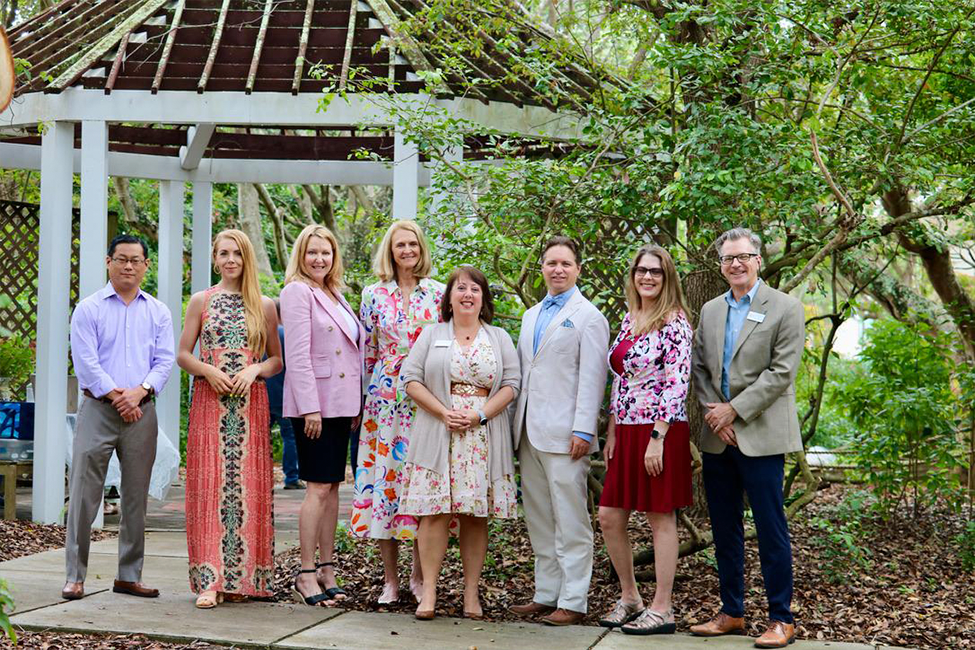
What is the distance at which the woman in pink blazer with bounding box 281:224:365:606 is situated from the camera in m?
5.49

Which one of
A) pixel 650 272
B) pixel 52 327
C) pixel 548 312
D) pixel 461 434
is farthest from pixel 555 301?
pixel 52 327

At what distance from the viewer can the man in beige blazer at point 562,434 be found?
5203mm

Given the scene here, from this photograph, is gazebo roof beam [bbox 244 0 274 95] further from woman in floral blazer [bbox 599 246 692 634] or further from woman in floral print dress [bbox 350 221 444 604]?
woman in floral blazer [bbox 599 246 692 634]

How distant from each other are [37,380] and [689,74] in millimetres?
5126

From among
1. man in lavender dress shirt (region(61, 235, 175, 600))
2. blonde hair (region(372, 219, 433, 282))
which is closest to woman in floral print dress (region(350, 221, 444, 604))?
blonde hair (region(372, 219, 433, 282))

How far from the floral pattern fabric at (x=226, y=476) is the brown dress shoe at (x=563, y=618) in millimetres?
1496

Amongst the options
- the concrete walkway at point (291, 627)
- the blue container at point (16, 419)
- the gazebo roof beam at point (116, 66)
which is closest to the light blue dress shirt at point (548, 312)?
the concrete walkway at point (291, 627)

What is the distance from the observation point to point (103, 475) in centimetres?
572

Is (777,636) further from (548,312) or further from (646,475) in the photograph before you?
(548,312)

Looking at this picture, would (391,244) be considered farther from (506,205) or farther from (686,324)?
(686,324)

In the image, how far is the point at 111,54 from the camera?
7.95 metres

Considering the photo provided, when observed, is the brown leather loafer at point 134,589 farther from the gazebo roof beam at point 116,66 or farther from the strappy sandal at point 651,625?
the gazebo roof beam at point 116,66

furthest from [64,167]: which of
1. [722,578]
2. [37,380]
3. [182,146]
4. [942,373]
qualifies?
[942,373]

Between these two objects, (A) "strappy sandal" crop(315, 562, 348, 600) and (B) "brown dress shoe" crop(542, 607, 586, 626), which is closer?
(B) "brown dress shoe" crop(542, 607, 586, 626)
